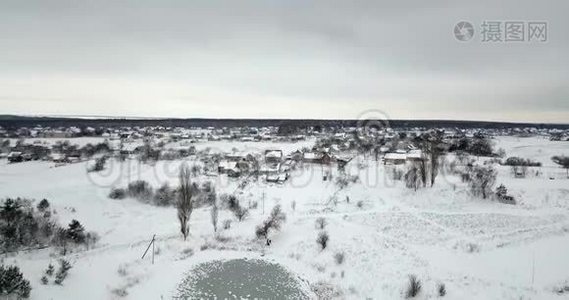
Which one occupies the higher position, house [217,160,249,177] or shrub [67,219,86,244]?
house [217,160,249,177]

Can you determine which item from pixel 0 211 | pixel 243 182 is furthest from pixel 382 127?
pixel 0 211

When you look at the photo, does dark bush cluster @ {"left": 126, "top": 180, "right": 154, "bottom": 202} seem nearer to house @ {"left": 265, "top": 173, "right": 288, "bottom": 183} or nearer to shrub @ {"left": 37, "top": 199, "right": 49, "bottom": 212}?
shrub @ {"left": 37, "top": 199, "right": 49, "bottom": 212}

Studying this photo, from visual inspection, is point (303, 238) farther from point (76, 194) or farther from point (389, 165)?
point (389, 165)

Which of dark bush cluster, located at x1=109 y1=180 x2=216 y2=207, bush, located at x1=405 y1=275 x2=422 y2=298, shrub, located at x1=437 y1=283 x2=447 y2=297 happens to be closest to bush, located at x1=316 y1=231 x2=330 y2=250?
bush, located at x1=405 y1=275 x2=422 y2=298

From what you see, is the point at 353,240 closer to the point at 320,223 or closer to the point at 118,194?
the point at 320,223

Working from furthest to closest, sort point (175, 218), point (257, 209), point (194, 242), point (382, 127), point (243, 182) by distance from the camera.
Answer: point (382, 127) < point (243, 182) < point (257, 209) < point (175, 218) < point (194, 242)

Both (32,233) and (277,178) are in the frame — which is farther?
(277,178)

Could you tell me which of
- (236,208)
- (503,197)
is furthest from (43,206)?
(503,197)
